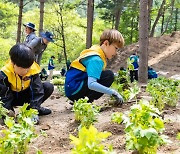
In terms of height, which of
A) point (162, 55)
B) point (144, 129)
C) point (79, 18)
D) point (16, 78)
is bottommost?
point (162, 55)

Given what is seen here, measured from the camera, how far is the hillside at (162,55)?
17.8 m

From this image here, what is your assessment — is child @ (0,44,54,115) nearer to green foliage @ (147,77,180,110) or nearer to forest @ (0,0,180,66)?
green foliage @ (147,77,180,110)

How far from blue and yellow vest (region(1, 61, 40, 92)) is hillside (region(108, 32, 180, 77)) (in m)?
13.0

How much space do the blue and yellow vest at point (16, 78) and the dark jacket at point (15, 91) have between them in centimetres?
3

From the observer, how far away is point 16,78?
13.7 ft

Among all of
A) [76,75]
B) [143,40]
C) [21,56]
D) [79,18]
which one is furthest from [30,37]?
[79,18]

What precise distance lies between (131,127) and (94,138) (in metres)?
0.48

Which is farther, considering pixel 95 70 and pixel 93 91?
pixel 93 91

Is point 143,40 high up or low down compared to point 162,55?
up

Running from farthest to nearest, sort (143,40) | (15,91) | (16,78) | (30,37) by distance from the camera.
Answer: (143,40), (30,37), (15,91), (16,78)

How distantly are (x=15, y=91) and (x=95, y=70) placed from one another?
1.02 metres

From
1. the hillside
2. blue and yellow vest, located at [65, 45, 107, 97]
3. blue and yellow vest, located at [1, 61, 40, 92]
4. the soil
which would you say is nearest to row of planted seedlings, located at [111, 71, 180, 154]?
the soil

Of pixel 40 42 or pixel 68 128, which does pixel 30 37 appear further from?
pixel 68 128

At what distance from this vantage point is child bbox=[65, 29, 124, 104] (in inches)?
165
